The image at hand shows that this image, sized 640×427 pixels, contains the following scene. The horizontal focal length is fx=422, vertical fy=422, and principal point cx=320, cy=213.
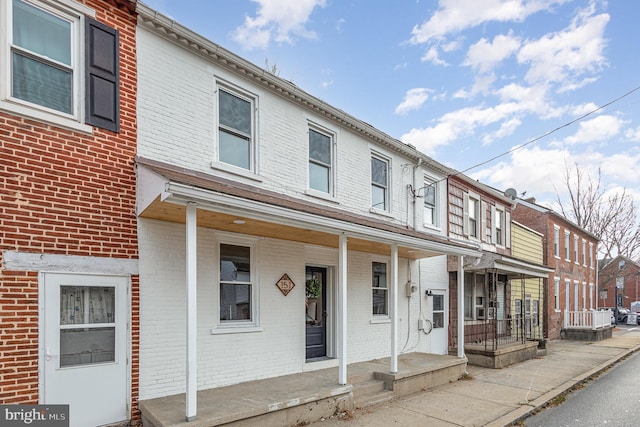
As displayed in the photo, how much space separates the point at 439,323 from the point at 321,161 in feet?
21.3

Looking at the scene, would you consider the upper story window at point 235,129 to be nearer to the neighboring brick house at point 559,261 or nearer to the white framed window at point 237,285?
the white framed window at point 237,285

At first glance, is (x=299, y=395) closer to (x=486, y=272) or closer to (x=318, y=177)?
(x=318, y=177)

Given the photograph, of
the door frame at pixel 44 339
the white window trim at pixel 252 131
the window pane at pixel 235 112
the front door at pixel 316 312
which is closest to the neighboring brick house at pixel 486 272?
the front door at pixel 316 312

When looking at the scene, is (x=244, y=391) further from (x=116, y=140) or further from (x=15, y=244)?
(x=116, y=140)

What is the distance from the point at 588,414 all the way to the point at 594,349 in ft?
35.9

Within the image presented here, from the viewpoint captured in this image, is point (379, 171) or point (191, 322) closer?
point (191, 322)

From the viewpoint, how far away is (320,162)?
930 centimetres

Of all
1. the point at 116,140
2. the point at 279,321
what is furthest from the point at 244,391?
the point at 116,140

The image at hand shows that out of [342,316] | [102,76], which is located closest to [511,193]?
[342,316]

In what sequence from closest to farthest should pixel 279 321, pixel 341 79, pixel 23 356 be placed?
pixel 23 356
pixel 279 321
pixel 341 79

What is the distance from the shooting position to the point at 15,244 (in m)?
4.93

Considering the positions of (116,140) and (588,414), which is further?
(588,414)

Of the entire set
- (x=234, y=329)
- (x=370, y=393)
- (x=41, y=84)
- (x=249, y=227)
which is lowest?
(x=370, y=393)

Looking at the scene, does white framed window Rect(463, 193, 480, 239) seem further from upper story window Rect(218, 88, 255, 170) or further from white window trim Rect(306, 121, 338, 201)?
upper story window Rect(218, 88, 255, 170)
